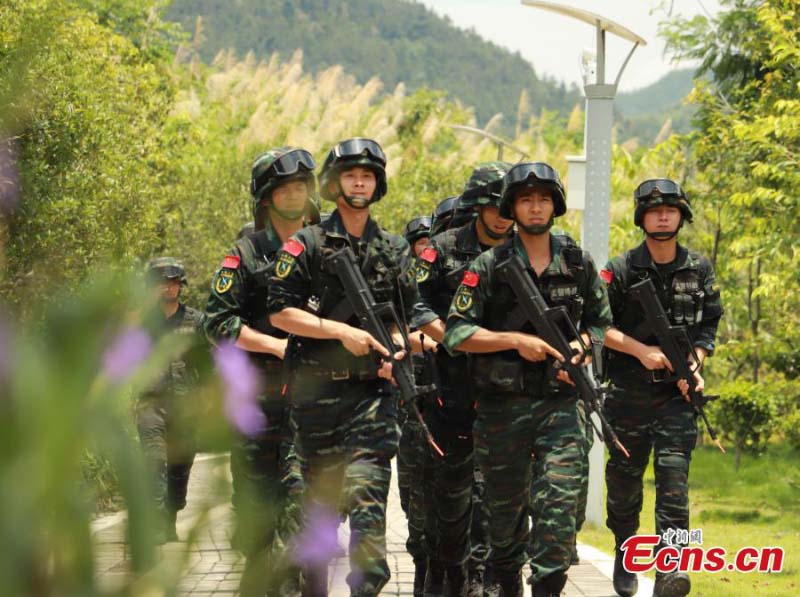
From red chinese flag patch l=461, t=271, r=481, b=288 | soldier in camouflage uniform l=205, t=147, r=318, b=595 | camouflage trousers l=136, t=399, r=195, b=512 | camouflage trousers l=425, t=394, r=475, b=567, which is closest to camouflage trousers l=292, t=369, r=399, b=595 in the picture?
soldier in camouflage uniform l=205, t=147, r=318, b=595

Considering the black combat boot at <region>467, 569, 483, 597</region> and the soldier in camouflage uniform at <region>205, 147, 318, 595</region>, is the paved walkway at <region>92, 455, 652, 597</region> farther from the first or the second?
the black combat boot at <region>467, 569, 483, 597</region>

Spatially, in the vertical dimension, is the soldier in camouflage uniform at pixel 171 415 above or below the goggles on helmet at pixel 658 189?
above

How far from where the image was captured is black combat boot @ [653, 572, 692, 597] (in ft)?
23.3

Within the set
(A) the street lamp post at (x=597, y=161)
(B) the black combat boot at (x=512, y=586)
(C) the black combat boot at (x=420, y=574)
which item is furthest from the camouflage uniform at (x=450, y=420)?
(A) the street lamp post at (x=597, y=161)

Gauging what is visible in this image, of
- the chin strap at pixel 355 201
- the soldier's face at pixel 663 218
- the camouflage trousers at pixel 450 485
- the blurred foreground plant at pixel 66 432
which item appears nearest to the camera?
the blurred foreground plant at pixel 66 432

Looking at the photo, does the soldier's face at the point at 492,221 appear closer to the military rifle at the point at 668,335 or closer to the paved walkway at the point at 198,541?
the military rifle at the point at 668,335

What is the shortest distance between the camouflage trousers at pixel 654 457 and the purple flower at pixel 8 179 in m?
6.97

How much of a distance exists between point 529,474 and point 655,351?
1681 mm

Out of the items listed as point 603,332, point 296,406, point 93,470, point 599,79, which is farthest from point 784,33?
point 93,470

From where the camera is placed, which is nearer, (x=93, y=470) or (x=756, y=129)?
(x=93, y=470)

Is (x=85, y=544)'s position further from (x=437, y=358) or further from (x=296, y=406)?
(x=437, y=358)

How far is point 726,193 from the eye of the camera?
59.7 feet

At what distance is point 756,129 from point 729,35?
930cm

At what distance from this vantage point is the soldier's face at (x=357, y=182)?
6066mm
